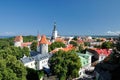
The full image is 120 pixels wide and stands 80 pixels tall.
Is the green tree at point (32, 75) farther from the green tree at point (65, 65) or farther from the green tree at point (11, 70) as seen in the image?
the green tree at point (11, 70)

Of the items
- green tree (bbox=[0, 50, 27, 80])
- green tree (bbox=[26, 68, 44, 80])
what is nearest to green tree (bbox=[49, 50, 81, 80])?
green tree (bbox=[26, 68, 44, 80])

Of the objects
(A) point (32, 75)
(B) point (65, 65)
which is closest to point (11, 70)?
(A) point (32, 75)

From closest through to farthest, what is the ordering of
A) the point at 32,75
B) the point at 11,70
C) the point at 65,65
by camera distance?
the point at 11,70 → the point at 32,75 → the point at 65,65

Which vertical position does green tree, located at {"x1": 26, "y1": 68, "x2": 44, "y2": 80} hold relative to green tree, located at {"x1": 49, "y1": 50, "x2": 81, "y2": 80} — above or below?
below

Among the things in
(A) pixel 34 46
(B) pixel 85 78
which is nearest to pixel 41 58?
(B) pixel 85 78

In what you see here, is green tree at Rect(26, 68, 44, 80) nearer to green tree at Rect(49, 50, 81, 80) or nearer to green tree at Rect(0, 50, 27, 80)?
green tree at Rect(49, 50, 81, 80)

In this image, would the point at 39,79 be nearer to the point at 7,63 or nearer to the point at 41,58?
the point at 7,63

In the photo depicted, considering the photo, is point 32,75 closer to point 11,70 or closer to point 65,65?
point 65,65

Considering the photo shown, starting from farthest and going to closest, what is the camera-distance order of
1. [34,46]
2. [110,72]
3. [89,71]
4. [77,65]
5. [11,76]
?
[34,46], [89,71], [77,65], [11,76], [110,72]

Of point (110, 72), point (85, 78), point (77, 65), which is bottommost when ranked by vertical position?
point (85, 78)
